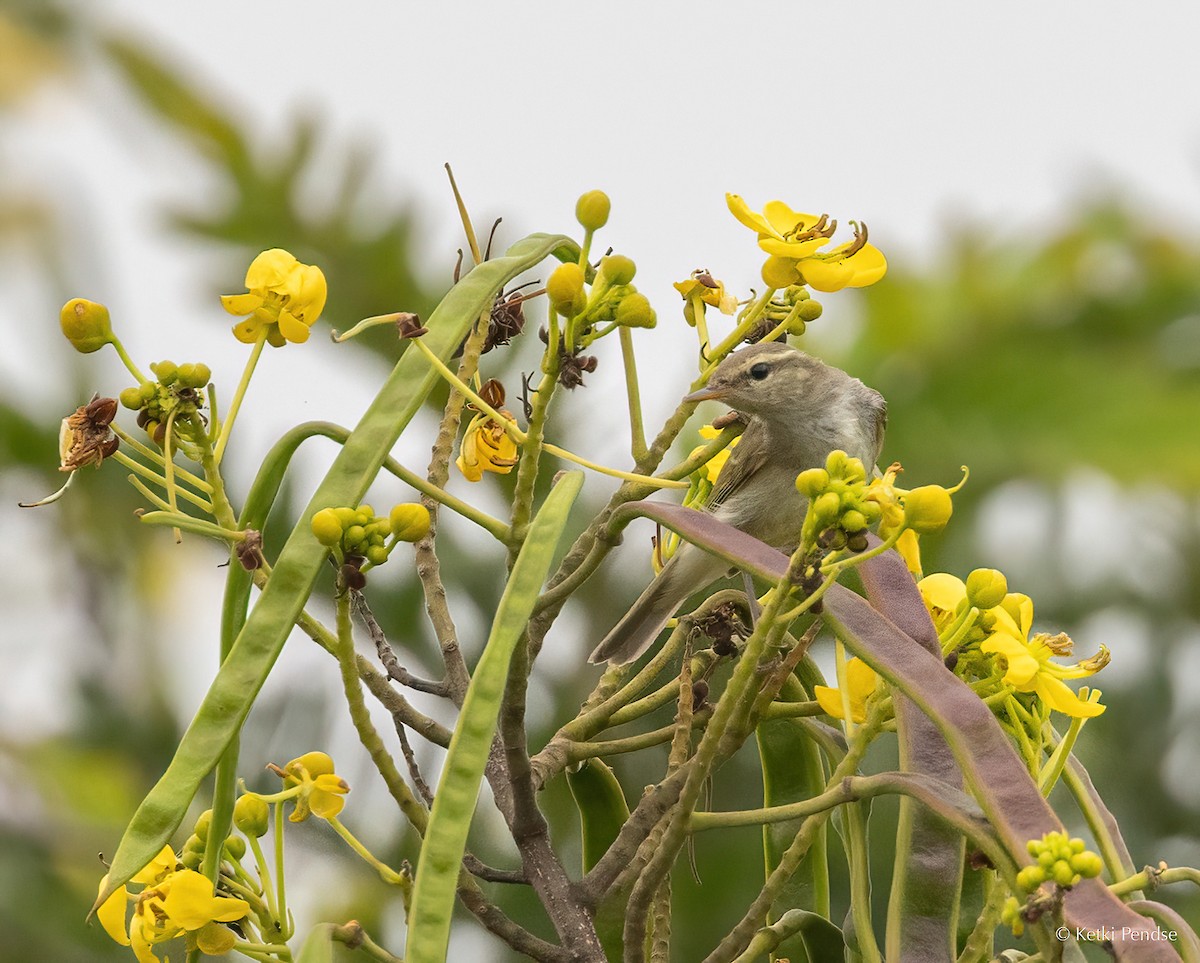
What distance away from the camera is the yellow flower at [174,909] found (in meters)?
1.22

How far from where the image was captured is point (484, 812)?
3.46 m

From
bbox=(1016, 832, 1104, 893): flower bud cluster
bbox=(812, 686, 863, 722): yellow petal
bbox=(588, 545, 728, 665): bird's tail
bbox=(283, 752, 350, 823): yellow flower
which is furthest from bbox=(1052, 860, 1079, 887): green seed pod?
bbox=(588, 545, 728, 665): bird's tail

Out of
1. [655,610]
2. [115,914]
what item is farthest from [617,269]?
[655,610]

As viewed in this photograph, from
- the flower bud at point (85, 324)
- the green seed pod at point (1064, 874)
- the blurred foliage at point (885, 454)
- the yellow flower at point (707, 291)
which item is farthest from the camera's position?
the blurred foliage at point (885, 454)

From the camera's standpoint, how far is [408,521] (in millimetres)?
1170

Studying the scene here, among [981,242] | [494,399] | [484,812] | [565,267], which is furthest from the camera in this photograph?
[981,242]

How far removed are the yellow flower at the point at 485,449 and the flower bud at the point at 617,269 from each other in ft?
1.10

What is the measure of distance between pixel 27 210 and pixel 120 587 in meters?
2.73

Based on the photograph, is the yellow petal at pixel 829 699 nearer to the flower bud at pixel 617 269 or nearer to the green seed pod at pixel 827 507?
the green seed pod at pixel 827 507

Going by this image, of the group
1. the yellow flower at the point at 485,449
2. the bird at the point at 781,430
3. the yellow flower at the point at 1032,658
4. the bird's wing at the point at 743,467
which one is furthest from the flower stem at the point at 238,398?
the bird's wing at the point at 743,467

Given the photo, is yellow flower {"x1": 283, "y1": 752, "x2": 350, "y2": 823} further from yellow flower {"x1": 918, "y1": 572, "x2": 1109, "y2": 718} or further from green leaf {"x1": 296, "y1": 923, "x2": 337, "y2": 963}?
yellow flower {"x1": 918, "y1": 572, "x2": 1109, "y2": 718}

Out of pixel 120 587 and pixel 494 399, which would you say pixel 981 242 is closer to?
pixel 120 587

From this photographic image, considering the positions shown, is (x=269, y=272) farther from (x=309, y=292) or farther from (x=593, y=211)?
(x=593, y=211)

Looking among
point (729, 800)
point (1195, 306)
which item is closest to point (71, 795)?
point (729, 800)
